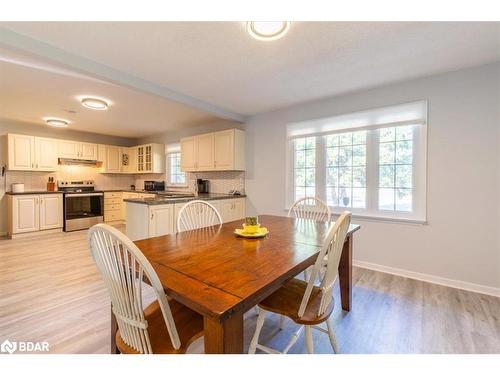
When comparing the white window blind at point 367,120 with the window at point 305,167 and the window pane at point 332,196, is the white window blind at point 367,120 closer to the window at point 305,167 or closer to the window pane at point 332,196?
the window at point 305,167

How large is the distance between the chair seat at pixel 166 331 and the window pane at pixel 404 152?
2722 mm

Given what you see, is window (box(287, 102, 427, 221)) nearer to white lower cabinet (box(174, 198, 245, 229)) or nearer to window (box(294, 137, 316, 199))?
window (box(294, 137, 316, 199))

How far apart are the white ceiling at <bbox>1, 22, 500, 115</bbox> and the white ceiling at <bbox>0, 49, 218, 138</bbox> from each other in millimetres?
600

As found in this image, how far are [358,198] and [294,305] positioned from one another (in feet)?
7.20

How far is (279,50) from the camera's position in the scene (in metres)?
2.01

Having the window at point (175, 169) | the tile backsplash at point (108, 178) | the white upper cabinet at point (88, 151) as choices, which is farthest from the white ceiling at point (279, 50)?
the white upper cabinet at point (88, 151)

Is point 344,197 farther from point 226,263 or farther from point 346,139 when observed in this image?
point 226,263

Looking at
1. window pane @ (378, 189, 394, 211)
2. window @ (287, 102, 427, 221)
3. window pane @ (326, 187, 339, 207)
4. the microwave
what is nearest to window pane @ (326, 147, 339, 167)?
window @ (287, 102, 427, 221)

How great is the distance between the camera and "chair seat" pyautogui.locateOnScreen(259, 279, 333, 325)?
1.18 meters
